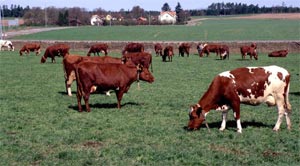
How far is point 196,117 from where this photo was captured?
11.6 metres

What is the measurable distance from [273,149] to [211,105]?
2096 millimetres

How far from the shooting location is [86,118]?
13578 mm

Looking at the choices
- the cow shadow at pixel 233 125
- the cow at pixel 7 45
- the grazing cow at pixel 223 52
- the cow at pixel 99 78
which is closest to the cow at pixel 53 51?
the grazing cow at pixel 223 52

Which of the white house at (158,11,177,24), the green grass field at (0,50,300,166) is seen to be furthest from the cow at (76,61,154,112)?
the white house at (158,11,177,24)

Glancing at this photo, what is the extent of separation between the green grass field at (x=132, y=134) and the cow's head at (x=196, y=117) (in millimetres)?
238

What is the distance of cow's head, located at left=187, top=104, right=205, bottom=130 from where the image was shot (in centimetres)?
1147

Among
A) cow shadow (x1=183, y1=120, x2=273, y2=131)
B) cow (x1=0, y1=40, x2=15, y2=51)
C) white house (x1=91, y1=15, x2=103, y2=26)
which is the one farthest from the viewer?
white house (x1=91, y1=15, x2=103, y2=26)

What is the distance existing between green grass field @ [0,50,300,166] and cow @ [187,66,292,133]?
518 mm

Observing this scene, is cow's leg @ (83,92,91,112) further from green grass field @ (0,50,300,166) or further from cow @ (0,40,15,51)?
cow @ (0,40,15,51)

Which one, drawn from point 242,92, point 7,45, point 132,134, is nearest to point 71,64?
point 132,134

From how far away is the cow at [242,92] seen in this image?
1141 cm

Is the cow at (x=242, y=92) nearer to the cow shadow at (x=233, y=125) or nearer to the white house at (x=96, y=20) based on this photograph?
the cow shadow at (x=233, y=125)

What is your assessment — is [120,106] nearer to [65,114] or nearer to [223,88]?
[65,114]

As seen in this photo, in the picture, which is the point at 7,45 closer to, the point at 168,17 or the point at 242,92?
the point at 242,92
